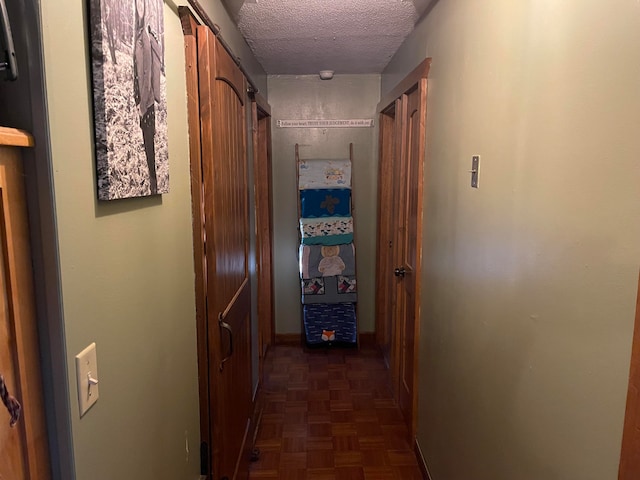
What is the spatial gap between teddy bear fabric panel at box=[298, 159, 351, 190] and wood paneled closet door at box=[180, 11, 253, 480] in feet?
5.34

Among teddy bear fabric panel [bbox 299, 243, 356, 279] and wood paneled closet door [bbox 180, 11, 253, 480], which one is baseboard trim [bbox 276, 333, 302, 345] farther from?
wood paneled closet door [bbox 180, 11, 253, 480]

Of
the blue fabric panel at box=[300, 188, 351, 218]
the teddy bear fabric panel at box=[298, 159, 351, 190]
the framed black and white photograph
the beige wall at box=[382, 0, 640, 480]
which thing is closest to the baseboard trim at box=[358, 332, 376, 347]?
the blue fabric panel at box=[300, 188, 351, 218]

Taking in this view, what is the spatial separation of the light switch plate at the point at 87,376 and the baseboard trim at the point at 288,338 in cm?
325

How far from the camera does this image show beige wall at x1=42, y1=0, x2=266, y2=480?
0.74 meters

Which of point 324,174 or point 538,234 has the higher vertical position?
point 324,174

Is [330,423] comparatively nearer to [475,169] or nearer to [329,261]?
[329,261]

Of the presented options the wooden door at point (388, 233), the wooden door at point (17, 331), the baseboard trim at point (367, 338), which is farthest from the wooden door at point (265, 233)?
the wooden door at point (17, 331)

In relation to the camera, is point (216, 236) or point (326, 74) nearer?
point (216, 236)

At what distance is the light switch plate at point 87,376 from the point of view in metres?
0.78

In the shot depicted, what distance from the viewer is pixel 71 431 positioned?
754 millimetres

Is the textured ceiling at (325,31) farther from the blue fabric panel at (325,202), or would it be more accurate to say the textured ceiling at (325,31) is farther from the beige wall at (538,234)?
the blue fabric panel at (325,202)

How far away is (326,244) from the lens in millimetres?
3705

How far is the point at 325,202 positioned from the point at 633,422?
303 centimetres

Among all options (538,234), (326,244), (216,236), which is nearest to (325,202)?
(326,244)
